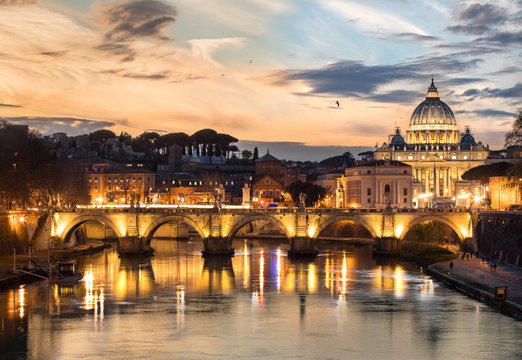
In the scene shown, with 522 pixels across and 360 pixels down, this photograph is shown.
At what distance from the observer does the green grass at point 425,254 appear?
74.4m

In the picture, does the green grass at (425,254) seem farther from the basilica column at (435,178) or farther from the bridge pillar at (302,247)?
the basilica column at (435,178)

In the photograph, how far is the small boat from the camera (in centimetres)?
6188

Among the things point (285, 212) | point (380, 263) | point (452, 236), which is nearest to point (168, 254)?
point (285, 212)

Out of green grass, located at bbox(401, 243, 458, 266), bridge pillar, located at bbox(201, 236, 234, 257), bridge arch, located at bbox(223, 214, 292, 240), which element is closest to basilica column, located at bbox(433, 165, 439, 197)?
green grass, located at bbox(401, 243, 458, 266)

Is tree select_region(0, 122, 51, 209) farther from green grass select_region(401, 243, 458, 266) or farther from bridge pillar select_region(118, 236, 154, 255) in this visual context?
green grass select_region(401, 243, 458, 266)

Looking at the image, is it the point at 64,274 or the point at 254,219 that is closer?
the point at 64,274

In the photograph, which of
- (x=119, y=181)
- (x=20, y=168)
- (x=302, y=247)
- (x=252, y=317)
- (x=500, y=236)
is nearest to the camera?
(x=252, y=317)

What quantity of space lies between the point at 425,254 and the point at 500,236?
32.0ft

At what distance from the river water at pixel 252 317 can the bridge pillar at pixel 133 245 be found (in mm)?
Answer: 10284

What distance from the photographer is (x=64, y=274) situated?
63.6 metres

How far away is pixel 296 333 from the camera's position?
148 feet

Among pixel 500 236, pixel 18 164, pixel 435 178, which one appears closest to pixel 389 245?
pixel 500 236

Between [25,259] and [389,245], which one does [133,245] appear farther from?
[389,245]

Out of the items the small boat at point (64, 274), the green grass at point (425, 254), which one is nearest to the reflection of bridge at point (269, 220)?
the green grass at point (425, 254)
